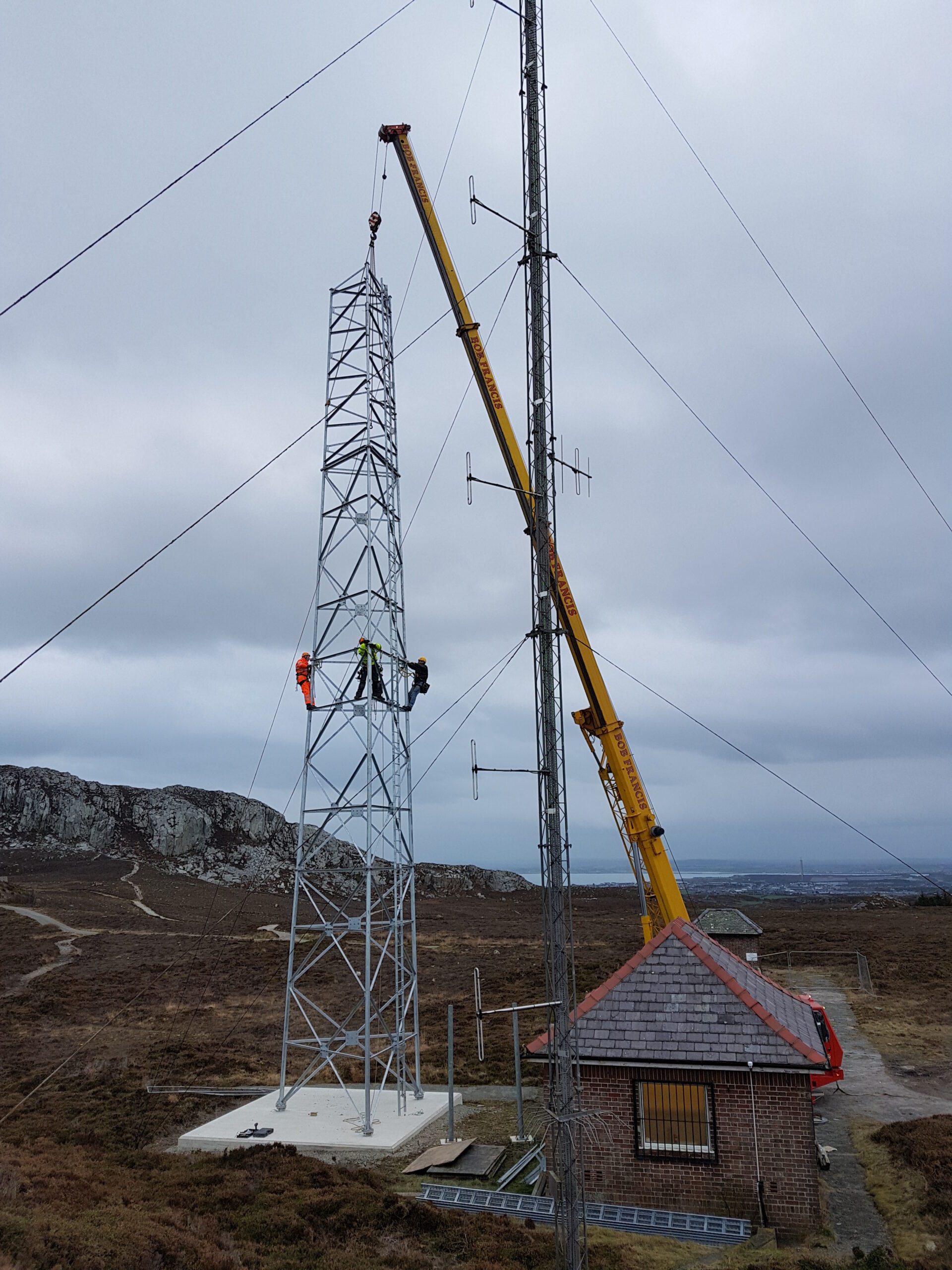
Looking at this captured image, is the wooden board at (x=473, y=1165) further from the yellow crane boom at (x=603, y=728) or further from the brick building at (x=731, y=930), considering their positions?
the brick building at (x=731, y=930)

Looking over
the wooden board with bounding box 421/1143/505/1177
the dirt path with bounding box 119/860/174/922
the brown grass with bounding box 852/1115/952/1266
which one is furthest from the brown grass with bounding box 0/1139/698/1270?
the dirt path with bounding box 119/860/174/922

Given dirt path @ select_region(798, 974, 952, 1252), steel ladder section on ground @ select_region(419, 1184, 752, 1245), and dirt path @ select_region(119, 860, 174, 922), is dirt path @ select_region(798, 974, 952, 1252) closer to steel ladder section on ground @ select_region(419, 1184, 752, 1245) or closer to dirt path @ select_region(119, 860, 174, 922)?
steel ladder section on ground @ select_region(419, 1184, 752, 1245)

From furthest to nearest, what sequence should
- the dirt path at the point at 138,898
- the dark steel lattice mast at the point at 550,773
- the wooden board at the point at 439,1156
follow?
the dirt path at the point at 138,898 → the wooden board at the point at 439,1156 → the dark steel lattice mast at the point at 550,773

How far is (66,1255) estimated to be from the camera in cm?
953

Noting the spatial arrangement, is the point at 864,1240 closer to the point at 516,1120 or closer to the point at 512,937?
the point at 516,1120

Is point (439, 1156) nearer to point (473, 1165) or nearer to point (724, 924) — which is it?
Answer: point (473, 1165)

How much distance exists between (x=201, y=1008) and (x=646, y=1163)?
22797 millimetres

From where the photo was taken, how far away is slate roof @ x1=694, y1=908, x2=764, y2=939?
25.8 metres

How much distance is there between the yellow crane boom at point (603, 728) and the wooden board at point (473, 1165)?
593 centimetres

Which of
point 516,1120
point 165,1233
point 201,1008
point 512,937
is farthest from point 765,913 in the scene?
point 165,1233

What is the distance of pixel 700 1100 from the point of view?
13.2 meters

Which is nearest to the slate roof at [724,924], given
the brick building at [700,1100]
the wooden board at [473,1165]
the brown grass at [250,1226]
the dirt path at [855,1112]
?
the dirt path at [855,1112]

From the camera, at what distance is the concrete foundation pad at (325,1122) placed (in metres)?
15.9

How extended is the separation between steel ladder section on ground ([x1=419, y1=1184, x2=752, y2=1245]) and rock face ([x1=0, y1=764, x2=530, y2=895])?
68018 millimetres
